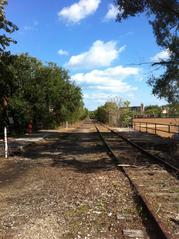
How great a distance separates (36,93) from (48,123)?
12.4 metres

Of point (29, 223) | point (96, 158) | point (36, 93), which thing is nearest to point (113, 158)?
point (96, 158)

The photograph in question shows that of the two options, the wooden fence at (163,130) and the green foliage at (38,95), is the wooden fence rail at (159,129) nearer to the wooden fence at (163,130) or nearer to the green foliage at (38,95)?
the wooden fence at (163,130)

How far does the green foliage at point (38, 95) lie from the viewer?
39.6 metres

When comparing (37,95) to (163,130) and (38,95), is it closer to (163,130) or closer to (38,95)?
(38,95)

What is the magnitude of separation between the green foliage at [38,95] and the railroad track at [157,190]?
1942 centimetres

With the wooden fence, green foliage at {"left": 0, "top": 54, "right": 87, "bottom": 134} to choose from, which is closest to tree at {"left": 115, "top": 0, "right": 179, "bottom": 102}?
the wooden fence

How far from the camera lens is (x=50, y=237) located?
22.3 ft

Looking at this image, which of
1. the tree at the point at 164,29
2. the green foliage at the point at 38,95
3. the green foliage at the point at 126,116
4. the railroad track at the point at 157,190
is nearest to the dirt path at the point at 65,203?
the railroad track at the point at 157,190

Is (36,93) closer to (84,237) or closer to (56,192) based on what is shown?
(56,192)

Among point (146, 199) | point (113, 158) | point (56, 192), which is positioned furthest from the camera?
point (113, 158)

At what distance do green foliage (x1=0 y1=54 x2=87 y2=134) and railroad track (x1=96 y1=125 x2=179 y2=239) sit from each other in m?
19.4

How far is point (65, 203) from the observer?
927cm

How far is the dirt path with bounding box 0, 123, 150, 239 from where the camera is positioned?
23.7 feet

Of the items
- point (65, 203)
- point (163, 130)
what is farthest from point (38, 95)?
point (65, 203)
